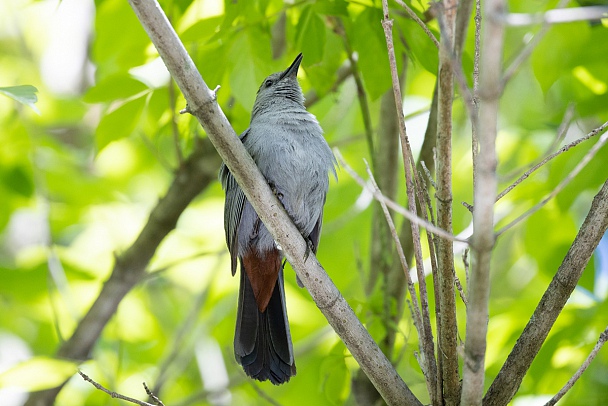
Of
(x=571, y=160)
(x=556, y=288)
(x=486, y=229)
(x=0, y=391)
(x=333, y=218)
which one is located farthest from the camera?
(x=333, y=218)

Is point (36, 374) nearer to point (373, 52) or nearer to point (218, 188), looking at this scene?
point (373, 52)

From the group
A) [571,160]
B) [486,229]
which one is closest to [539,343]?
[486,229]

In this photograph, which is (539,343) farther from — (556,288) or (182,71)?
(182,71)

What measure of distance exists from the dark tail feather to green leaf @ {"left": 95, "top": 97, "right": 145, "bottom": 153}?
1.10m

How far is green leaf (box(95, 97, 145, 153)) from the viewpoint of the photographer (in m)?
3.51

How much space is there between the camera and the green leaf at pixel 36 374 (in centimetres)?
311

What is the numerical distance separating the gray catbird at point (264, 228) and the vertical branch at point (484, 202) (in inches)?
62.2

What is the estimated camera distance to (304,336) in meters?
4.74

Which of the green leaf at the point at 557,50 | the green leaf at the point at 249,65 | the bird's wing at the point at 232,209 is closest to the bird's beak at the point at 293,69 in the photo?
the bird's wing at the point at 232,209

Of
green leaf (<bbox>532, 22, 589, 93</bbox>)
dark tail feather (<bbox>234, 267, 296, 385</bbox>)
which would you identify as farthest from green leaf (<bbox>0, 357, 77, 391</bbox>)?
green leaf (<bbox>532, 22, 589, 93</bbox>)

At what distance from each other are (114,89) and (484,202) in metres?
2.33

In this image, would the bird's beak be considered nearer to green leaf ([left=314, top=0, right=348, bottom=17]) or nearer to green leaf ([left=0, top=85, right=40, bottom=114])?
green leaf ([left=314, top=0, right=348, bottom=17])

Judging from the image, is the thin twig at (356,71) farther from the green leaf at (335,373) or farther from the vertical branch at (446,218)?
the vertical branch at (446,218)

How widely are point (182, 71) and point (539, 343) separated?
156cm
